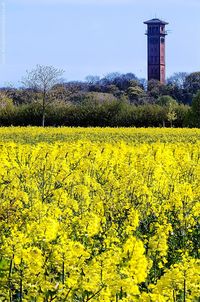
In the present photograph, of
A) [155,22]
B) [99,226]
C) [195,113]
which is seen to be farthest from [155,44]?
[99,226]

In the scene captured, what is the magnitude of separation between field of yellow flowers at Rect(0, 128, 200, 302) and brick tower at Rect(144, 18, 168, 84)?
125m

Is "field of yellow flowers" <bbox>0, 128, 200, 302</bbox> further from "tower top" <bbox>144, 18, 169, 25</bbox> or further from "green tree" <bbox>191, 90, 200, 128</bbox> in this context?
"tower top" <bbox>144, 18, 169, 25</bbox>

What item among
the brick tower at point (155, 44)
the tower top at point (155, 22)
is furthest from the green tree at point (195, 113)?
the tower top at point (155, 22)

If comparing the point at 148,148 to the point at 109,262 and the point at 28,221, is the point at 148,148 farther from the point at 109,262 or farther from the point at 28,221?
the point at 109,262

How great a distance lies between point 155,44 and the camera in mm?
140750

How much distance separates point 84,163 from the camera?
12.2 meters

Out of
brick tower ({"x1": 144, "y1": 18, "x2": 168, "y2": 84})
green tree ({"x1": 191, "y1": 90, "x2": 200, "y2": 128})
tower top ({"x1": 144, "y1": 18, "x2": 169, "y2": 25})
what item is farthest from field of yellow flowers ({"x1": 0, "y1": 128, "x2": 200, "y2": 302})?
tower top ({"x1": 144, "y1": 18, "x2": 169, "y2": 25})

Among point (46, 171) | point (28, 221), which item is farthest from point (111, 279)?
point (46, 171)

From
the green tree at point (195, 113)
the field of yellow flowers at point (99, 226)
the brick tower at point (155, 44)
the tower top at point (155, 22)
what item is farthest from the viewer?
the brick tower at point (155, 44)

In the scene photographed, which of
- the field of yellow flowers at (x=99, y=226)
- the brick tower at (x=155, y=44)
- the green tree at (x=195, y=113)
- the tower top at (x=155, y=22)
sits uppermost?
the tower top at (x=155, y=22)

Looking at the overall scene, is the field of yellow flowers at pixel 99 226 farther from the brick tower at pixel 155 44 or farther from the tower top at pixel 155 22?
the tower top at pixel 155 22

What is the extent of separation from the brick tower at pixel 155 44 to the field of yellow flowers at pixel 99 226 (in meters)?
125

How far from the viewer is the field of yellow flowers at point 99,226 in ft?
14.7

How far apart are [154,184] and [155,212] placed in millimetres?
1587
